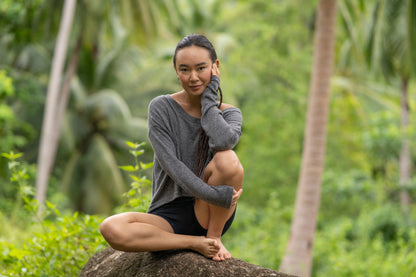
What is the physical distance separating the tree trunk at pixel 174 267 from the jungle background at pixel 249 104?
7016 mm

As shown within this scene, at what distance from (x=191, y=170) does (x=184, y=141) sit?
19cm

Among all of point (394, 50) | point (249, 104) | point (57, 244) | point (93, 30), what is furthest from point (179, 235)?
point (249, 104)

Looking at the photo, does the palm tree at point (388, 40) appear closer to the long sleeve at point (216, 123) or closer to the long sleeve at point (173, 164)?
the long sleeve at point (216, 123)

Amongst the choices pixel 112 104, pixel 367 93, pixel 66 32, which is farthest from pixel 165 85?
pixel 367 93

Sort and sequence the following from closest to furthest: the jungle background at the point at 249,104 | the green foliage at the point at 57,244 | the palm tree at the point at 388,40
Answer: the green foliage at the point at 57,244 → the palm tree at the point at 388,40 → the jungle background at the point at 249,104

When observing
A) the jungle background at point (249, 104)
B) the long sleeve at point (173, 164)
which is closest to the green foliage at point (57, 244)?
the long sleeve at point (173, 164)

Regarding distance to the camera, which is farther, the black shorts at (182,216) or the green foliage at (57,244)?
the green foliage at (57,244)

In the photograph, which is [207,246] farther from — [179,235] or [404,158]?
[404,158]

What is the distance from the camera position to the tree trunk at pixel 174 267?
2.93 metres

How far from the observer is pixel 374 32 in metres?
12.4

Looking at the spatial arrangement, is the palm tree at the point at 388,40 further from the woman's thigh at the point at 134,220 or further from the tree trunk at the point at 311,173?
the woman's thigh at the point at 134,220

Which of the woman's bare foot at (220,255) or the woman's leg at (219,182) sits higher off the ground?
the woman's leg at (219,182)

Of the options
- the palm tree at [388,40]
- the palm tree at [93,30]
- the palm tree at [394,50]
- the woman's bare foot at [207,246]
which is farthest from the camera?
the palm tree at [93,30]

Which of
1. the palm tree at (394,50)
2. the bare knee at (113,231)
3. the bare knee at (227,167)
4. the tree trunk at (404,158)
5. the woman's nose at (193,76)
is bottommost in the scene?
the tree trunk at (404,158)
